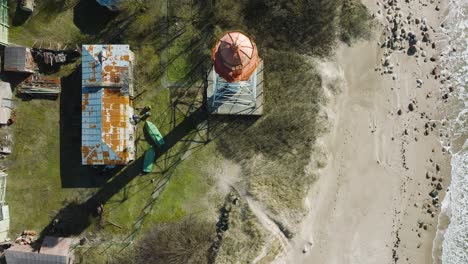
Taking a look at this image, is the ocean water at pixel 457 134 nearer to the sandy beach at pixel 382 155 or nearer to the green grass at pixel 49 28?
the sandy beach at pixel 382 155

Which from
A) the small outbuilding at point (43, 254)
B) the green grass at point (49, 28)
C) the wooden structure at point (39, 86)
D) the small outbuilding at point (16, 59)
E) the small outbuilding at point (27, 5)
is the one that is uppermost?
the small outbuilding at point (27, 5)

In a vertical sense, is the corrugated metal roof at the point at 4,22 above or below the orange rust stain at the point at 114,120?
above

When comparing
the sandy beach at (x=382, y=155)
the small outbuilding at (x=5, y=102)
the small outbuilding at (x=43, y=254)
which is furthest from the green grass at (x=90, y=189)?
the sandy beach at (x=382, y=155)

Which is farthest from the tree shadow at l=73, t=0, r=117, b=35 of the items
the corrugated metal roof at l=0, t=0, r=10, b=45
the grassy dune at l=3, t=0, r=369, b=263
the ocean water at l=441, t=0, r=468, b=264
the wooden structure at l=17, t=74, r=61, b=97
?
the ocean water at l=441, t=0, r=468, b=264

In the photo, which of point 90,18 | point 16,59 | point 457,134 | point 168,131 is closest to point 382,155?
point 457,134

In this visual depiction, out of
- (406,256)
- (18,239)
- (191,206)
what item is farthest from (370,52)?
(18,239)

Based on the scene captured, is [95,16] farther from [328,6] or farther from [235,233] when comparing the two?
[235,233]

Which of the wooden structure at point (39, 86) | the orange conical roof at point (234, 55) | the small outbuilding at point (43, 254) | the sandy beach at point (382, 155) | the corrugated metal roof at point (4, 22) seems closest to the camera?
the orange conical roof at point (234, 55)
